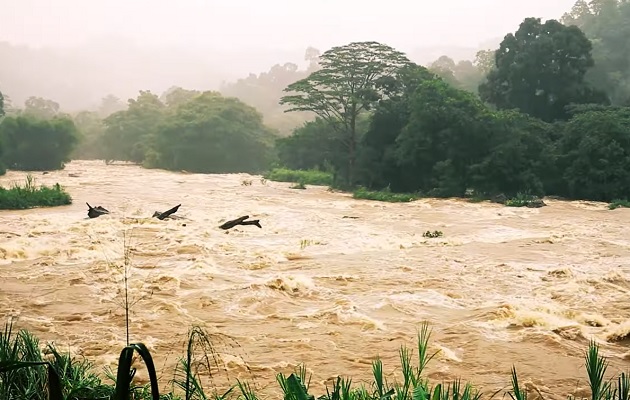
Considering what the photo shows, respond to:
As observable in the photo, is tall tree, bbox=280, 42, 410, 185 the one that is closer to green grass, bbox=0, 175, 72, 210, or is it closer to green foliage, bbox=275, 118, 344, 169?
green foliage, bbox=275, 118, 344, 169

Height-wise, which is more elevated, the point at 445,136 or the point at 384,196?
the point at 445,136

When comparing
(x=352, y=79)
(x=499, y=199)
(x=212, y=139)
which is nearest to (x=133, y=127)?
(x=212, y=139)

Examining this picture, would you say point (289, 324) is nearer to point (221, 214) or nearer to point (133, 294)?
point (133, 294)

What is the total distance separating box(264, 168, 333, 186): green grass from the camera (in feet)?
104

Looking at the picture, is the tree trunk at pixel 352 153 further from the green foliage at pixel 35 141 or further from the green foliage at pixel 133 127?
the green foliage at pixel 133 127

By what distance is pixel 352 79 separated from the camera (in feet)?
90.2

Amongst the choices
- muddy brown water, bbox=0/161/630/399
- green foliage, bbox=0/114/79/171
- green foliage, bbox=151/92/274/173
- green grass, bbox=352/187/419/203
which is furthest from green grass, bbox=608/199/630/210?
green foliage, bbox=0/114/79/171

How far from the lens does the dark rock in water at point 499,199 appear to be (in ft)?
71.9

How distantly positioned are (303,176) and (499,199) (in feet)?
43.7

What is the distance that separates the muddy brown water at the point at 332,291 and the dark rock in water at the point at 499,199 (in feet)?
17.6

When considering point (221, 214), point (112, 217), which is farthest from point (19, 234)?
point (221, 214)

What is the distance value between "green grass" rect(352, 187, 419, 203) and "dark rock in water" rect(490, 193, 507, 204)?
2.96 meters

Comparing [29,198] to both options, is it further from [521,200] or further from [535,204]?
[535,204]

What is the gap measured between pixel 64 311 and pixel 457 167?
62.1 ft
